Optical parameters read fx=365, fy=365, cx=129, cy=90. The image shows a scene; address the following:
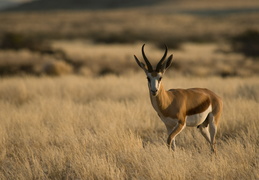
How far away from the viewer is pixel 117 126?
791 centimetres

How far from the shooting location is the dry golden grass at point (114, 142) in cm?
549

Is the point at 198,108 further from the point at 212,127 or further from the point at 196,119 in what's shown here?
the point at 212,127

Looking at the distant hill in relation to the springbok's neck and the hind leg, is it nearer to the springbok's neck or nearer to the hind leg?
the hind leg

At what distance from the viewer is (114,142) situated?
22.4 ft

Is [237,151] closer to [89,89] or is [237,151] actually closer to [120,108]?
[120,108]

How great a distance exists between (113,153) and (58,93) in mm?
6823

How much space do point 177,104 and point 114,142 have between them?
1561 millimetres

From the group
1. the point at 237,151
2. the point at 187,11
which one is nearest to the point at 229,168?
the point at 237,151

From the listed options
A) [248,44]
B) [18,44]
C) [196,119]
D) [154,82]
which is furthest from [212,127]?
[248,44]

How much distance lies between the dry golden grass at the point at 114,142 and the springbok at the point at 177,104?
468 mm

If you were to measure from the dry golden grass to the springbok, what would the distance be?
1.53 feet

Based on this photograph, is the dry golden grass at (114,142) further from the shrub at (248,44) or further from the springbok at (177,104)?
the shrub at (248,44)

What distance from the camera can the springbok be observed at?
5.79 metres

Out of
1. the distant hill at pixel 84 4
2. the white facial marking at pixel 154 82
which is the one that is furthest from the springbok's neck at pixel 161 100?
the distant hill at pixel 84 4
